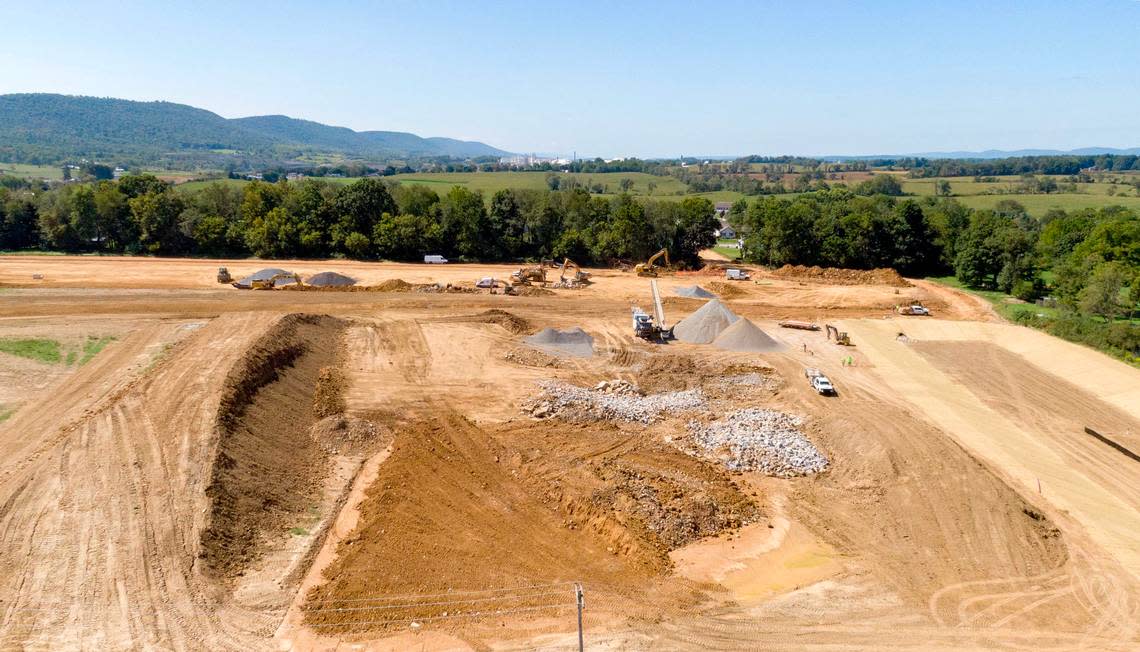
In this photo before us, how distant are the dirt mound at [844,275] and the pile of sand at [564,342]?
3088 cm

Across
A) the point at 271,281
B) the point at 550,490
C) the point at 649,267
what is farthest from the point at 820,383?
the point at 271,281

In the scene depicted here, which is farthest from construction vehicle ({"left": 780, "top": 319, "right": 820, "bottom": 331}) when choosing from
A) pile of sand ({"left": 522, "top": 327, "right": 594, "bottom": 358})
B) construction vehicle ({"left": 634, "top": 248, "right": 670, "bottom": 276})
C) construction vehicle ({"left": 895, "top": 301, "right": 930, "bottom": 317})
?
Answer: construction vehicle ({"left": 634, "top": 248, "right": 670, "bottom": 276})

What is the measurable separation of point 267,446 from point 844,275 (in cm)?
5293

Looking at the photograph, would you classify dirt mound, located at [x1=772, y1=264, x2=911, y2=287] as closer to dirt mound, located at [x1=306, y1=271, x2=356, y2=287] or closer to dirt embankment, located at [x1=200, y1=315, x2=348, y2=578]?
dirt mound, located at [x1=306, y1=271, x2=356, y2=287]

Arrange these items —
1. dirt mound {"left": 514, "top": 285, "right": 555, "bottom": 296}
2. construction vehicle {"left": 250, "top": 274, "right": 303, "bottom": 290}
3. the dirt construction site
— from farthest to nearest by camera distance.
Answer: dirt mound {"left": 514, "top": 285, "right": 555, "bottom": 296}
construction vehicle {"left": 250, "top": 274, "right": 303, "bottom": 290}
the dirt construction site

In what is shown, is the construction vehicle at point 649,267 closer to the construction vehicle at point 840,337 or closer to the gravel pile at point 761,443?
the construction vehicle at point 840,337

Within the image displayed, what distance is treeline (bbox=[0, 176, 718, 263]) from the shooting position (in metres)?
62.9

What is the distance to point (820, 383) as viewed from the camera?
30.8 meters

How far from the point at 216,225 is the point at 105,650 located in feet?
192

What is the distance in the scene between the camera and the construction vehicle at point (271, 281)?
4916cm

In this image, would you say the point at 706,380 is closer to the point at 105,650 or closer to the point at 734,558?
the point at 734,558

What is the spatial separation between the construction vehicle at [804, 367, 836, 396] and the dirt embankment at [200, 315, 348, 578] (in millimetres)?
23000

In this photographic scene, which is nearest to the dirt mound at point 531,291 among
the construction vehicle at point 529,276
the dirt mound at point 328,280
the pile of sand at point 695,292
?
the construction vehicle at point 529,276

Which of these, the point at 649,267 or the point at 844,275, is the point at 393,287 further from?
the point at 844,275
